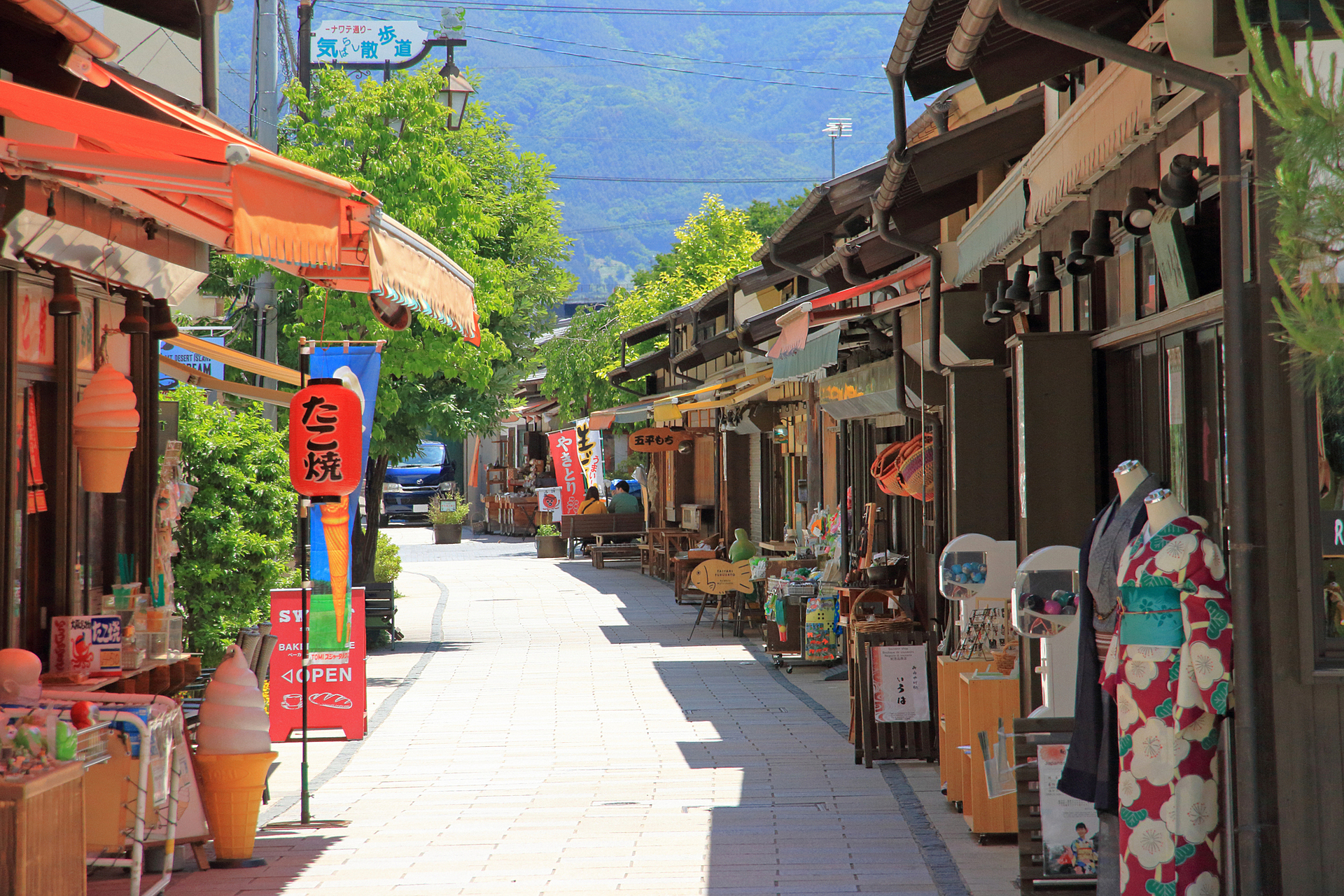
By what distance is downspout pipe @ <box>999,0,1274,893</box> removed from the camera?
3.68 m

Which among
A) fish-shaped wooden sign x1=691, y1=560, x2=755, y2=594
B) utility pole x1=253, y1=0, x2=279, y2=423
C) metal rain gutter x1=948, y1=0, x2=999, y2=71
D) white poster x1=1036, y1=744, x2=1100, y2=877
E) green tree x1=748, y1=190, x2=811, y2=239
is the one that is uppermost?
green tree x1=748, y1=190, x2=811, y2=239

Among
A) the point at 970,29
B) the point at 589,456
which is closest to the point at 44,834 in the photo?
the point at 970,29

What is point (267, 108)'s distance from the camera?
1125 cm

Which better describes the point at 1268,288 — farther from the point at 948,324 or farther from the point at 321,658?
the point at 321,658

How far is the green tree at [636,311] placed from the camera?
3106cm

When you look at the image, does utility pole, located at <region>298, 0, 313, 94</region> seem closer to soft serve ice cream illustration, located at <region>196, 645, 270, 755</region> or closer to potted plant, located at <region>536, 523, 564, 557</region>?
soft serve ice cream illustration, located at <region>196, 645, 270, 755</region>

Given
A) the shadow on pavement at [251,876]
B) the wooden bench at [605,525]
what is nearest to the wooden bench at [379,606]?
the shadow on pavement at [251,876]

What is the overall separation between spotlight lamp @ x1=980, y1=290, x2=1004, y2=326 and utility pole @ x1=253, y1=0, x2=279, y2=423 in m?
6.10

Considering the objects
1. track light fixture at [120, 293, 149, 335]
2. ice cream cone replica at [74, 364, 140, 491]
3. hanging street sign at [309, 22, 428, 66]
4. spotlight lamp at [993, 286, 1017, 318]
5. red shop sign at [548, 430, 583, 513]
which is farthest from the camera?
red shop sign at [548, 430, 583, 513]

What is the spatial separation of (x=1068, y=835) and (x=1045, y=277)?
A: 9.41 feet

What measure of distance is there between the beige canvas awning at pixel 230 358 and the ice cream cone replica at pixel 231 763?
2.54 meters

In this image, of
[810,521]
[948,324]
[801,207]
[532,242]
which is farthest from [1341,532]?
[532,242]

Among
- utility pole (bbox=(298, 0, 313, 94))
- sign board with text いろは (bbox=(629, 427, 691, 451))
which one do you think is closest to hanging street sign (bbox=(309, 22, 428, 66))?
utility pole (bbox=(298, 0, 313, 94))

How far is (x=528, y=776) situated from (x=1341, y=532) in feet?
17.4
